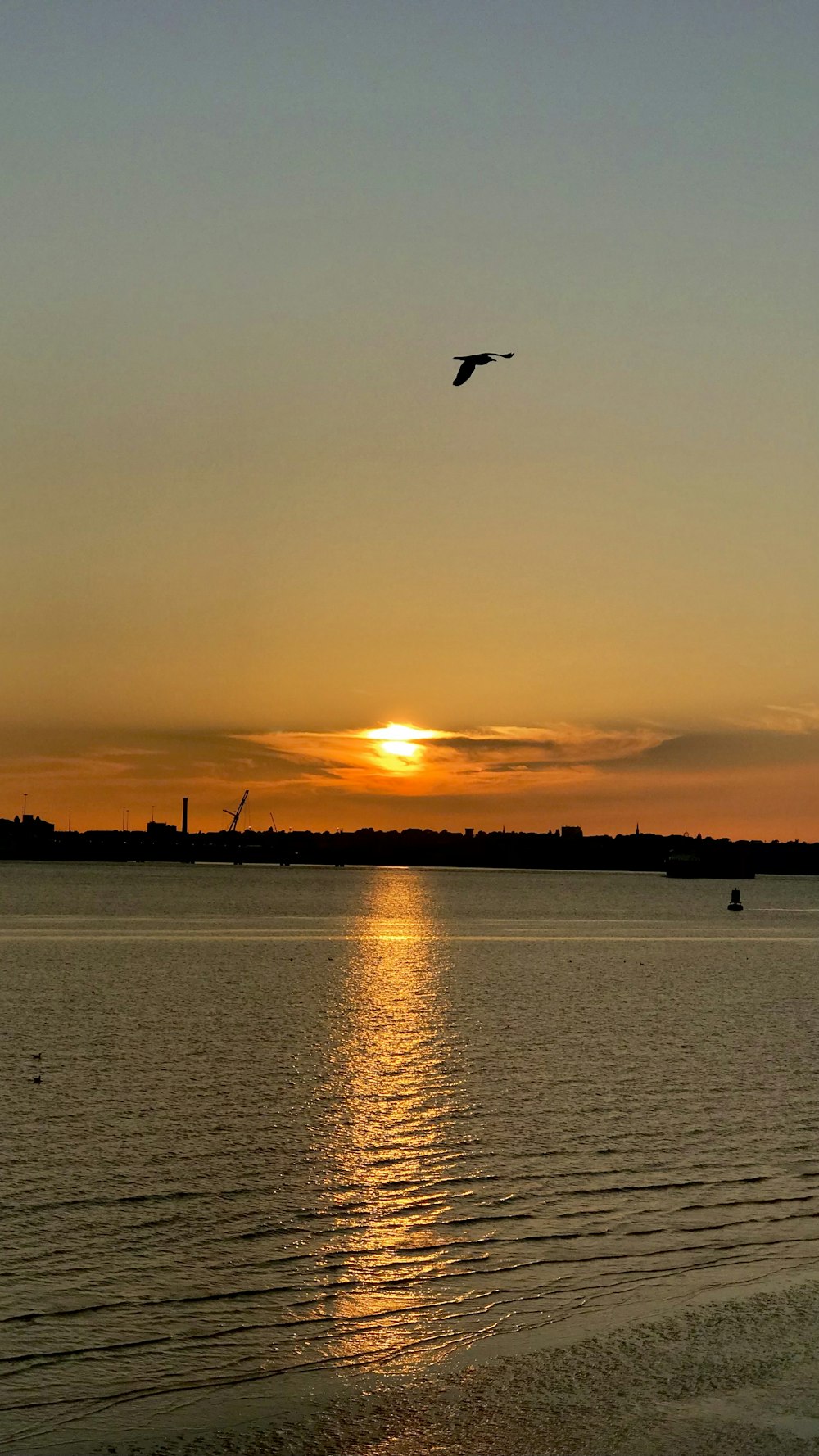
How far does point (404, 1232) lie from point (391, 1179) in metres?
3.16

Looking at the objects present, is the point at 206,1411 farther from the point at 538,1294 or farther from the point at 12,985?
the point at 12,985

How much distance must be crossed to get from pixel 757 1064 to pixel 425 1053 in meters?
8.36

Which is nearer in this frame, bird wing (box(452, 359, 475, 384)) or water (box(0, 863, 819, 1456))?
water (box(0, 863, 819, 1456))

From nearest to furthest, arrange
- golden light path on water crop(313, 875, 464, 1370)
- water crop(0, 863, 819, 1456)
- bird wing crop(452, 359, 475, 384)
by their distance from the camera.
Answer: water crop(0, 863, 819, 1456) < golden light path on water crop(313, 875, 464, 1370) < bird wing crop(452, 359, 475, 384)

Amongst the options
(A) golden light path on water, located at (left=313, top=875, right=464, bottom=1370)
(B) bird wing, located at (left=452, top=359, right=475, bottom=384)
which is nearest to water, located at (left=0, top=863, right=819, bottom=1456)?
(A) golden light path on water, located at (left=313, top=875, right=464, bottom=1370)

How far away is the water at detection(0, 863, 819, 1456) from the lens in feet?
41.5

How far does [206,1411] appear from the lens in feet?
40.9

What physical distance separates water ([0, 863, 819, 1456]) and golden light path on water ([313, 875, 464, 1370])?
67 mm

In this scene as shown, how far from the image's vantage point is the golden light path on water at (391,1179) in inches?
575

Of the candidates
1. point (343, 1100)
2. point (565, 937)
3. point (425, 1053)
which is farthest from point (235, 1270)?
point (565, 937)

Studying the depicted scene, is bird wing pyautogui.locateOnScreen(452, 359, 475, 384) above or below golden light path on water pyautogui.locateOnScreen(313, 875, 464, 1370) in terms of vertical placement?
above

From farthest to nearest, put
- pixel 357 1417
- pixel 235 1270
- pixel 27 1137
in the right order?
pixel 27 1137, pixel 235 1270, pixel 357 1417

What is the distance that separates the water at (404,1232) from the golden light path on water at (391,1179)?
0.22ft

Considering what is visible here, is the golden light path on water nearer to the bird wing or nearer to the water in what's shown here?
the water
